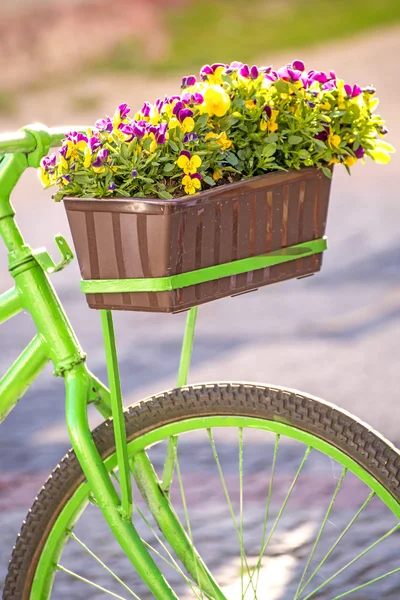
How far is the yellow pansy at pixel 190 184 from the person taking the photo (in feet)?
4.99

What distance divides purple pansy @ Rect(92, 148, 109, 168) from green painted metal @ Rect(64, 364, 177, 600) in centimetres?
40

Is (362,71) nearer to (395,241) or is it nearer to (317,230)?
(395,241)

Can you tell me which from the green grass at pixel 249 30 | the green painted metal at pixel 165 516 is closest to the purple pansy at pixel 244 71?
the green painted metal at pixel 165 516

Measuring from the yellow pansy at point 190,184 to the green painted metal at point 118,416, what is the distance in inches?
10.3

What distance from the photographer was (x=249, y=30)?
12398 millimetres

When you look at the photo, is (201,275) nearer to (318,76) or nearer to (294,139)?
(294,139)

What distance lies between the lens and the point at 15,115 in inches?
472

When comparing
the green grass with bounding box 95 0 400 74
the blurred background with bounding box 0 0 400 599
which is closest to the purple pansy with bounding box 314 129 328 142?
the blurred background with bounding box 0 0 400 599

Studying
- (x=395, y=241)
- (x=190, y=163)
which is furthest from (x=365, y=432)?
(x=395, y=241)

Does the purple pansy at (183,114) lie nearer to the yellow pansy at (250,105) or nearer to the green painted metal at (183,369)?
the yellow pansy at (250,105)

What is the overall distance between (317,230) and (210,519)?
1712 millimetres

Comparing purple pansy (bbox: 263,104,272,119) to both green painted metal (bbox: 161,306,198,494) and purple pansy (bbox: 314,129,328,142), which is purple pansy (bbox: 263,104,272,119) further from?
green painted metal (bbox: 161,306,198,494)

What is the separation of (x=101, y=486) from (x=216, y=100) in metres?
0.65

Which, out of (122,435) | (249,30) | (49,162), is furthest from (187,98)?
(249,30)
